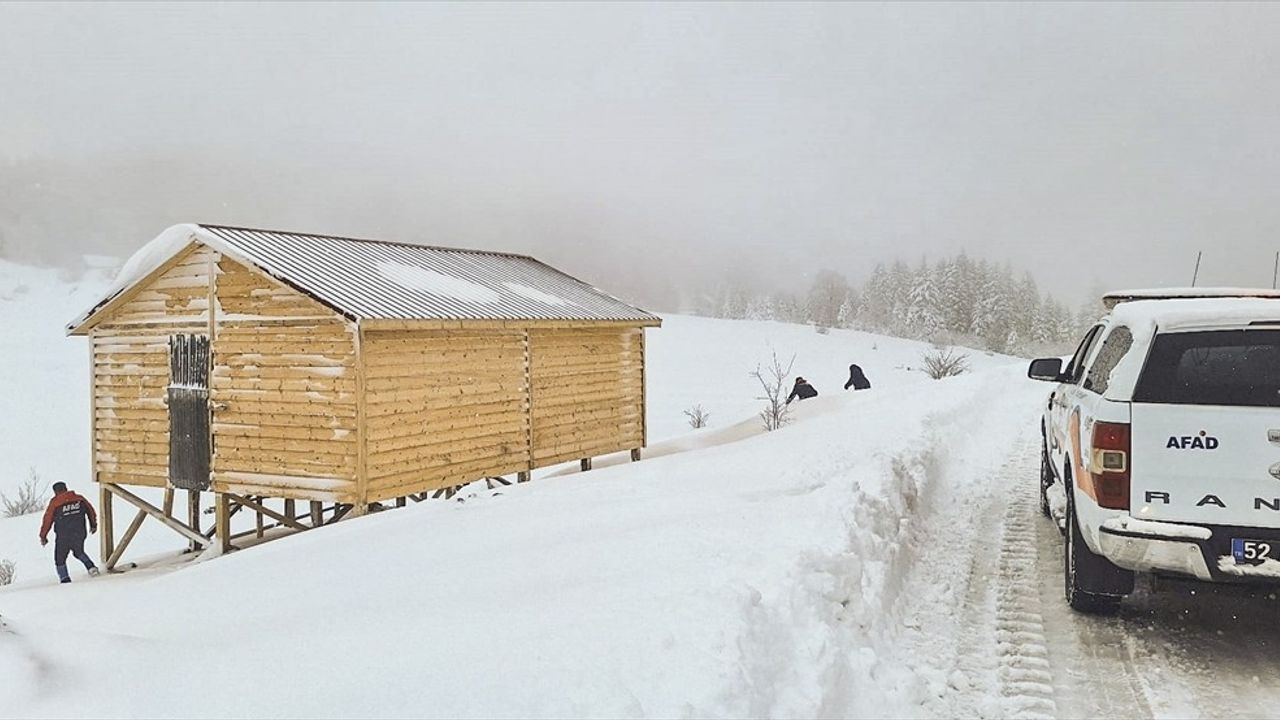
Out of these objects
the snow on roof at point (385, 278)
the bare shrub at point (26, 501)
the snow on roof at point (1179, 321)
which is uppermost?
the snow on roof at point (385, 278)

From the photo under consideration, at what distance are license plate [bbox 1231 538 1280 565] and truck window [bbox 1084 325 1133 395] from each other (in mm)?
1239

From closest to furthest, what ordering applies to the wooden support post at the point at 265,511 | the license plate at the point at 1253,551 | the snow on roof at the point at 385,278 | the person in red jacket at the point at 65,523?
1. the license plate at the point at 1253,551
2. the snow on roof at the point at 385,278
3. the wooden support post at the point at 265,511
4. the person in red jacket at the point at 65,523

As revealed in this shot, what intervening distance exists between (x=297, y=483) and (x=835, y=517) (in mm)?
9249

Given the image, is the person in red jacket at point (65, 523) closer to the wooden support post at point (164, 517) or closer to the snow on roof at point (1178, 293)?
the wooden support post at point (164, 517)

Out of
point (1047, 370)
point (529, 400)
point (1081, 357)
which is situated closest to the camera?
point (1047, 370)

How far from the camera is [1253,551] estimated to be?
4.95 m

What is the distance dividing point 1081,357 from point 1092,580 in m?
3.55

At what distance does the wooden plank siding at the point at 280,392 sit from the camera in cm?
1241

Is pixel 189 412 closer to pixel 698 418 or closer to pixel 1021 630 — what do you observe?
pixel 1021 630

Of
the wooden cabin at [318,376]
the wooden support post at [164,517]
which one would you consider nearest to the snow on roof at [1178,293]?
the wooden cabin at [318,376]

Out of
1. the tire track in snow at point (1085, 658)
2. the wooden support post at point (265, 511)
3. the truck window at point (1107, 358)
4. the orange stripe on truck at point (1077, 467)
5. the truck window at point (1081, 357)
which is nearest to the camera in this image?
the tire track in snow at point (1085, 658)

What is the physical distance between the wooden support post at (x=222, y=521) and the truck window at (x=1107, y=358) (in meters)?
13.1

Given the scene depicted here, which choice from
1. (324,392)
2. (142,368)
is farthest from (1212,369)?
(142,368)

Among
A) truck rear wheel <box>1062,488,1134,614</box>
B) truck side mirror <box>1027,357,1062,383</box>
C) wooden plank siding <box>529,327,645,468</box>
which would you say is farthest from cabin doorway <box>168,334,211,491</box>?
truck rear wheel <box>1062,488,1134,614</box>
